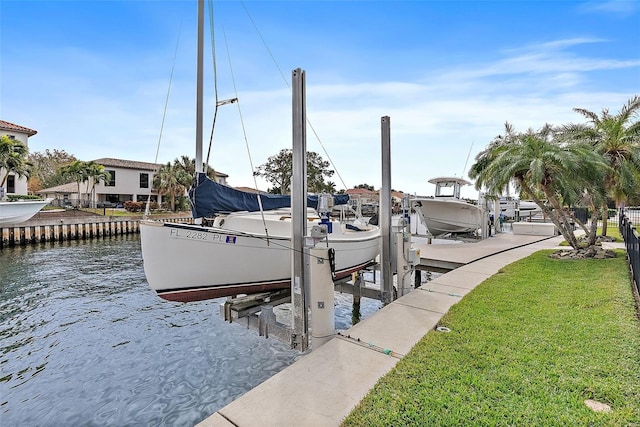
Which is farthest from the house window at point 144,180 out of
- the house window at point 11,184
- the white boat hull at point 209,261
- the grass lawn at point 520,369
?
the grass lawn at point 520,369

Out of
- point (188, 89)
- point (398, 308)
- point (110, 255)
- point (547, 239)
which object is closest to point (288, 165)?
point (110, 255)

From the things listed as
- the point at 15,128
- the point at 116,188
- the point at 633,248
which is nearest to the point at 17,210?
the point at 15,128

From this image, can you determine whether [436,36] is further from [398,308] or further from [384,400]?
[384,400]

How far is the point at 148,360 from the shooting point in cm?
559

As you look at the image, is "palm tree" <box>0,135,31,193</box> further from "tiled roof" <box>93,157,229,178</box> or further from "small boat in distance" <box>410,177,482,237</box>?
"small boat in distance" <box>410,177,482,237</box>

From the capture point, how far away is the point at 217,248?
5.14m

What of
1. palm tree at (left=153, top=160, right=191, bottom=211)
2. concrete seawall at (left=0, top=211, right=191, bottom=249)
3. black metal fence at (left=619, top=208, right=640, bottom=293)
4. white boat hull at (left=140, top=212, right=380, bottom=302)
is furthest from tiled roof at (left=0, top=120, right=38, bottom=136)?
black metal fence at (left=619, top=208, right=640, bottom=293)

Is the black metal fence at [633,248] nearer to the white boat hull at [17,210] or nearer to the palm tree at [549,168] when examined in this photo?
the palm tree at [549,168]

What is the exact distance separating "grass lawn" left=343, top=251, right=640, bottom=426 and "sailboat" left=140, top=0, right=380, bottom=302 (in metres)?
2.44

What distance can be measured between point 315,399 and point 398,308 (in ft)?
10.2

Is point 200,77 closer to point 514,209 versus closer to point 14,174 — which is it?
point 514,209

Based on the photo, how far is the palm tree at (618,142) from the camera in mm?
10148

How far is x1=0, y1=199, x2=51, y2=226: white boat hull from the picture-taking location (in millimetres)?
18062

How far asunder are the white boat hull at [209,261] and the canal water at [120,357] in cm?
118
